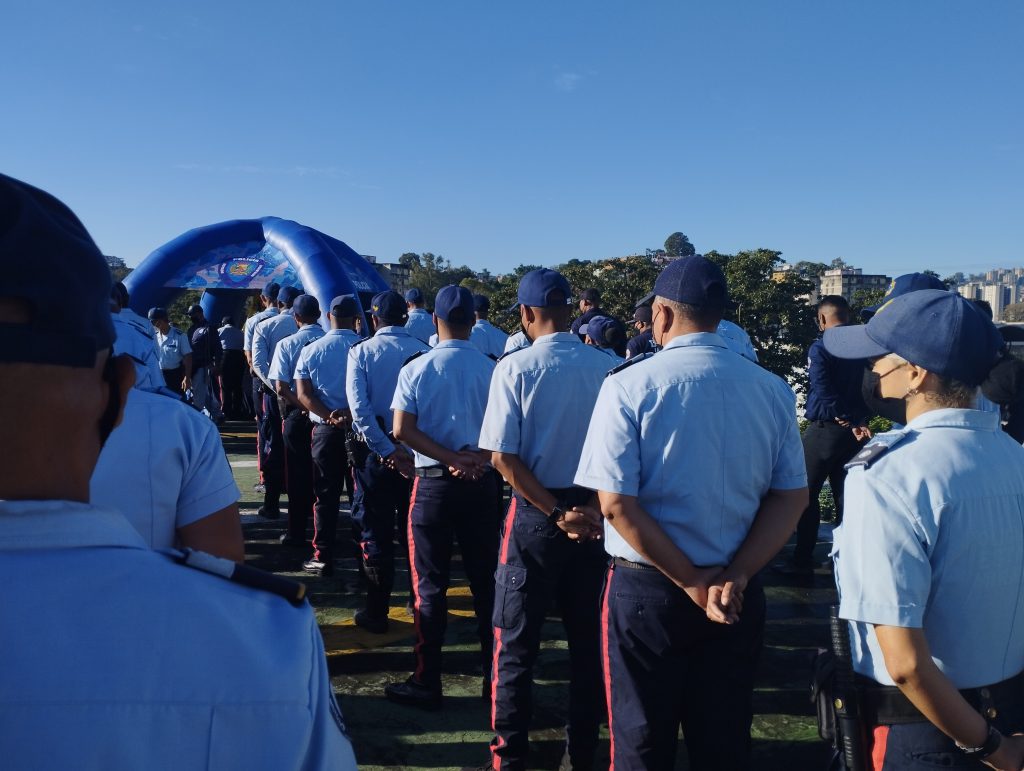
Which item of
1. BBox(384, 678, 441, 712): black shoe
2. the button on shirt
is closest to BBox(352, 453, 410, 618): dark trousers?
BBox(384, 678, 441, 712): black shoe

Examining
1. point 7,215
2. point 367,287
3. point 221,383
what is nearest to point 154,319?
point 221,383

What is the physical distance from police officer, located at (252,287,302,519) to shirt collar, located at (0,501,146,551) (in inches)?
229

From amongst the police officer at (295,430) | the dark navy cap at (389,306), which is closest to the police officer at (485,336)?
the police officer at (295,430)

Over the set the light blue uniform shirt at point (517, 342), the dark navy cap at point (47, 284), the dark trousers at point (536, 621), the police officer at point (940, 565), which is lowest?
the dark trousers at point (536, 621)

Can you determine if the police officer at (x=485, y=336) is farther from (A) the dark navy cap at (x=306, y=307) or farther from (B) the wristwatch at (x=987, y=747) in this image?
(B) the wristwatch at (x=987, y=747)

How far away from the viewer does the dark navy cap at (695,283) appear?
103 inches

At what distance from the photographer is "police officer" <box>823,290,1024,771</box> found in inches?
69.4

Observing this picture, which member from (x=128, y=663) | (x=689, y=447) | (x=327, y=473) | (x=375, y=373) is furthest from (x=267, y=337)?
(x=128, y=663)

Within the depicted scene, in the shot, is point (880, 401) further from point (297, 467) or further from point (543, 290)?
point (297, 467)

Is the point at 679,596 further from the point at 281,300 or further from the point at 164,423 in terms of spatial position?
the point at 281,300

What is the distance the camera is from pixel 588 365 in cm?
344

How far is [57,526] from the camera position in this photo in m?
0.79

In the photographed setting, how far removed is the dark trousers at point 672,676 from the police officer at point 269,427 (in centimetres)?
470

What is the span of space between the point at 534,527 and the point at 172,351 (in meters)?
8.60
